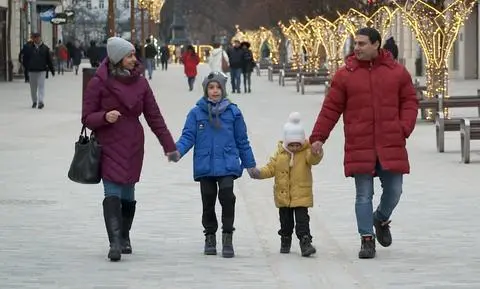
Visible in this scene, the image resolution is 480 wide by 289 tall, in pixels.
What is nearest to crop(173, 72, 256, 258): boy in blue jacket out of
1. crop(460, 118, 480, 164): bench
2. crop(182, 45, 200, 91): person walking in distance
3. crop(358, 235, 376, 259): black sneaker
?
crop(358, 235, 376, 259): black sneaker

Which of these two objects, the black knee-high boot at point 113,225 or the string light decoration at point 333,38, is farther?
the string light decoration at point 333,38

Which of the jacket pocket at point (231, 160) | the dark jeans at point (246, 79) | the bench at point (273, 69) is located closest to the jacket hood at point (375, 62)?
the jacket pocket at point (231, 160)

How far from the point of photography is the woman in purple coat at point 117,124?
11.0 m

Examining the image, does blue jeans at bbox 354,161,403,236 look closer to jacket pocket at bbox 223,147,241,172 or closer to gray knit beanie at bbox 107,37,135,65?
jacket pocket at bbox 223,147,241,172

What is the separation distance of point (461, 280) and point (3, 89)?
40.1 metres

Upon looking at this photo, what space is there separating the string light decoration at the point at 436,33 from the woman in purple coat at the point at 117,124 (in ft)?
60.3

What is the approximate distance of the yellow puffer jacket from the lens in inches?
443

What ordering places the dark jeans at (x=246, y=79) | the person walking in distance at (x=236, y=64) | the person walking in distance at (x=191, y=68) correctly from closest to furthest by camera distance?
the person walking in distance at (x=236, y=64), the dark jeans at (x=246, y=79), the person walking in distance at (x=191, y=68)

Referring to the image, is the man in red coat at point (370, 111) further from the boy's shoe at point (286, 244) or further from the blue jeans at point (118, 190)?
the blue jeans at point (118, 190)

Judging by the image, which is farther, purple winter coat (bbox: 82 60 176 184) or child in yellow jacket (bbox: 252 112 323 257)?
child in yellow jacket (bbox: 252 112 323 257)

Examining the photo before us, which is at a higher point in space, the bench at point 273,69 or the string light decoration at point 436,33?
the string light decoration at point 436,33

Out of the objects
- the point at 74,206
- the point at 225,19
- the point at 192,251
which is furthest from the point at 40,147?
the point at 225,19

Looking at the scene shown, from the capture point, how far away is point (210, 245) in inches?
447

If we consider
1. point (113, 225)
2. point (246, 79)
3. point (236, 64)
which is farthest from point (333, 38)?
point (113, 225)
